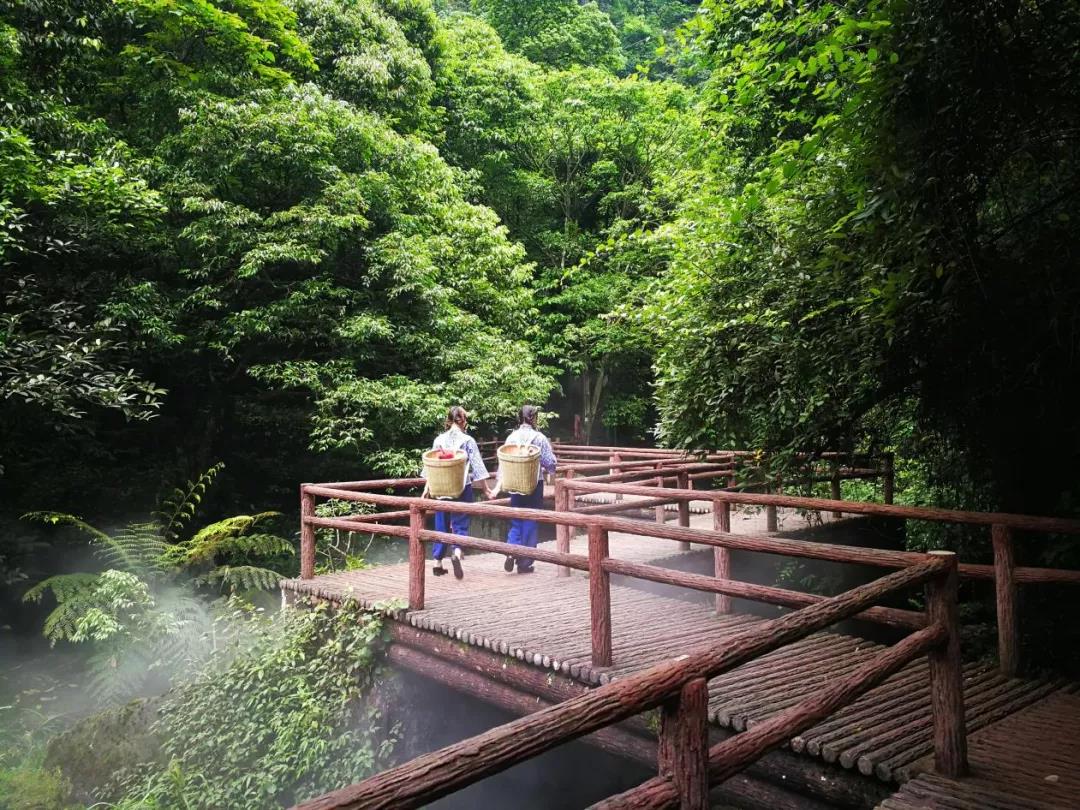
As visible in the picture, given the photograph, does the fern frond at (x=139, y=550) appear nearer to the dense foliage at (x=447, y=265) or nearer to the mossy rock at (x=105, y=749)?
the dense foliage at (x=447, y=265)

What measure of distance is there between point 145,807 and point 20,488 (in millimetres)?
8088

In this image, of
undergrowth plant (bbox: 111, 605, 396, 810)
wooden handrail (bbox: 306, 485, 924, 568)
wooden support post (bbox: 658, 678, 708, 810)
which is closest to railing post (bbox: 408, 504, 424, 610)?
wooden handrail (bbox: 306, 485, 924, 568)

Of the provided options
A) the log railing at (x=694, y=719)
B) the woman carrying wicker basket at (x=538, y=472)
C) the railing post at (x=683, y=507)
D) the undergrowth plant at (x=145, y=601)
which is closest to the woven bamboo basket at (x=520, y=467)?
the woman carrying wicker basket at (x=538, y=472)

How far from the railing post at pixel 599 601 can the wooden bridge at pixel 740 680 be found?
0.5 inches

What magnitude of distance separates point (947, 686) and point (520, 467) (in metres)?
4.45

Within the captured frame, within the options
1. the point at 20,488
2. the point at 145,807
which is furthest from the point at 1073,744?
the point at 20,488

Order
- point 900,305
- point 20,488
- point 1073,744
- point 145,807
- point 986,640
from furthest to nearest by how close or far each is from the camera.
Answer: point 20,488, point 145,807, point 986,640, point 900,305, point 1073,744

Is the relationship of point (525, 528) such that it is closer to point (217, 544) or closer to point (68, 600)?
point (217, 544)

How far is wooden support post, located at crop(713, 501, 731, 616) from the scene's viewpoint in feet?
17.7

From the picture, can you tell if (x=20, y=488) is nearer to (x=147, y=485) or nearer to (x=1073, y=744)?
(x=147, y=485)

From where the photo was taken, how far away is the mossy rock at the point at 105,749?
6703mm

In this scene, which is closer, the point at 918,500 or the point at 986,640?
the point at 986,640

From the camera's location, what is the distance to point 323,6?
15383 mm

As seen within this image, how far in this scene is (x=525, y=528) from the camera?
7.25 m
